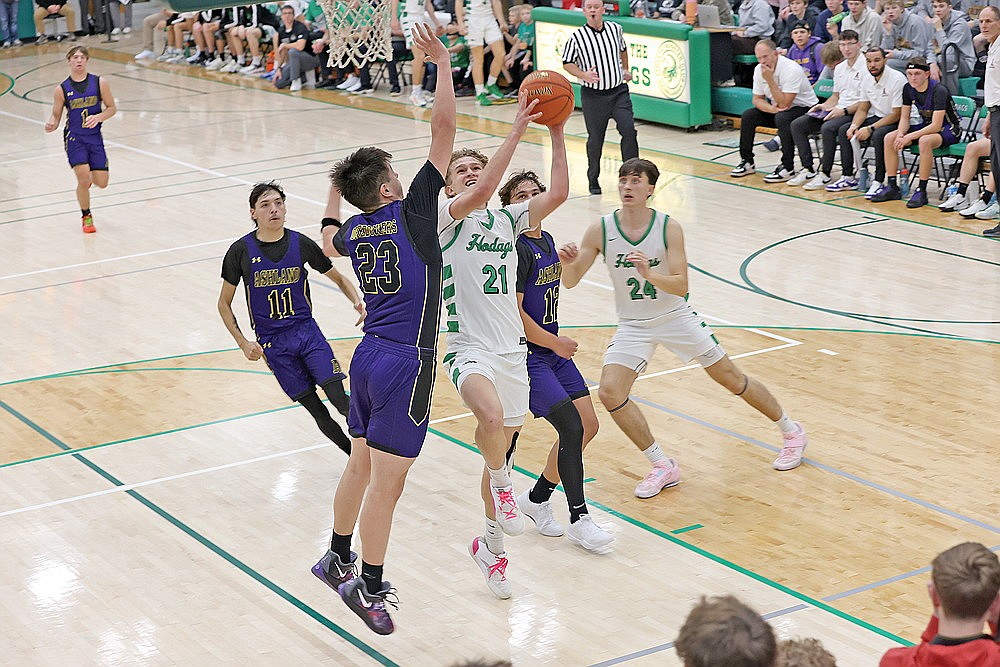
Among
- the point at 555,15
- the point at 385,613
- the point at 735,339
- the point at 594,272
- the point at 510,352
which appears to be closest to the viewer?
the point at 385,613

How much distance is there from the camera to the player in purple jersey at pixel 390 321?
5543 millimetres

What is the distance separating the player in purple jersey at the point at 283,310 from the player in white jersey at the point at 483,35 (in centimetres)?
1343

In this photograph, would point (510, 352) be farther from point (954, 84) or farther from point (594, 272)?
point (954, 84)

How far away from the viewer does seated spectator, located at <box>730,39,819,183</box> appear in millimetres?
14906

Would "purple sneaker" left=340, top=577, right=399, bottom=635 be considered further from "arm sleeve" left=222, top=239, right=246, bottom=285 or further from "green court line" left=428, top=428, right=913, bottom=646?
"arm sleeve" left=222, top=239, right=246, bottom=285

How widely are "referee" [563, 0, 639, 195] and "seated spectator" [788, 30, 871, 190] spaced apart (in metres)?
1.87

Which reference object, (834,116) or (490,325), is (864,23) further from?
(490,325)

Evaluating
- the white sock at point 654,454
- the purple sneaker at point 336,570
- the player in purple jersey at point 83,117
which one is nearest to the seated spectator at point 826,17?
the player in purple jersey at point 83,117

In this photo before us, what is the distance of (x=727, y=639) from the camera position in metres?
2.91

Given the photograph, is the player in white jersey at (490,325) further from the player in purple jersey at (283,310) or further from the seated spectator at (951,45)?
Result: the seated spectator at (951,45)

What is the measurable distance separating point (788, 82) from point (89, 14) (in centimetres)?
2214

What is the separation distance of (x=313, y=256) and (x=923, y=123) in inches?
329

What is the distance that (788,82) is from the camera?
49.5 feet

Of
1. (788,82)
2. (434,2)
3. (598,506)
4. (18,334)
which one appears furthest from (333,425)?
(434,2)
